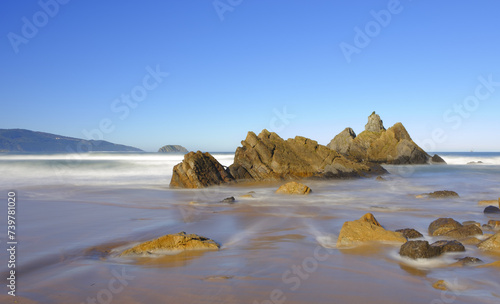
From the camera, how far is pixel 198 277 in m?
4.56

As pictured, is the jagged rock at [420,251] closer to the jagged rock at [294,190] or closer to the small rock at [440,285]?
the small rock at [440,285]

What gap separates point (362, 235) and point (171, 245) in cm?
339

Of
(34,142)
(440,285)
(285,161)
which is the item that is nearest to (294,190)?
(285,161)

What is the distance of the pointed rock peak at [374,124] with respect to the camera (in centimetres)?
5196

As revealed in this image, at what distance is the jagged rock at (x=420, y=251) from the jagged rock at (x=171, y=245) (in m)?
3.07

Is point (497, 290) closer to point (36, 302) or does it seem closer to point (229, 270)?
point (229, 270)

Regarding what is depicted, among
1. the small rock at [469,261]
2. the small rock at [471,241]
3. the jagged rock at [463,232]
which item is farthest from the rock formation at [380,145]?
the small rock at [469,261]

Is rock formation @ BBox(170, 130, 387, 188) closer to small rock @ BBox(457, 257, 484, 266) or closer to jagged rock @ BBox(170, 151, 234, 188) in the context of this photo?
jagged rock @ BBox(170, 151, 234, 188)

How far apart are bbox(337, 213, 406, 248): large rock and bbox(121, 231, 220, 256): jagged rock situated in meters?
2.29

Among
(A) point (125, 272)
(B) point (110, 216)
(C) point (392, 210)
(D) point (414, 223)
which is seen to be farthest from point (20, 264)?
(C) point (392, 210)

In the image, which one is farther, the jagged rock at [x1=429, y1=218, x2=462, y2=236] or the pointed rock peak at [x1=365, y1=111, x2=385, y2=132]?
the pointed rock peak at [x1=365, y1=111, x2=385, y2=132]

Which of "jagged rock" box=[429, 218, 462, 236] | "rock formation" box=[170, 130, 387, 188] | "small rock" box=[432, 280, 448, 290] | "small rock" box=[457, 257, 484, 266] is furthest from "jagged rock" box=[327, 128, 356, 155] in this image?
"small rock" box=[432, 280, 448, 290]

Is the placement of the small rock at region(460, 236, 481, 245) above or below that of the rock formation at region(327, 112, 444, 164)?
below

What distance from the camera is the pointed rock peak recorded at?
5196cm
